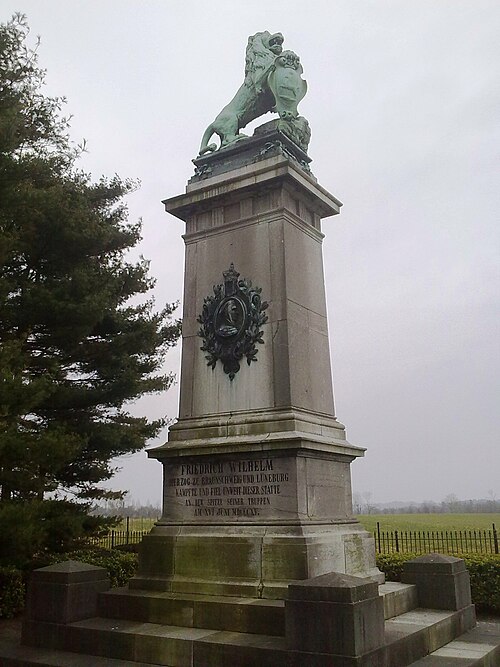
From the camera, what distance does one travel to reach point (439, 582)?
8.17 meters

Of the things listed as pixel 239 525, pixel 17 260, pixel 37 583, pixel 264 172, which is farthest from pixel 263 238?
pixel 17 260

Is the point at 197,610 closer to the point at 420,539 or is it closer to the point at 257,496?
the point at 257,496

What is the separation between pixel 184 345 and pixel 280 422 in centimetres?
213

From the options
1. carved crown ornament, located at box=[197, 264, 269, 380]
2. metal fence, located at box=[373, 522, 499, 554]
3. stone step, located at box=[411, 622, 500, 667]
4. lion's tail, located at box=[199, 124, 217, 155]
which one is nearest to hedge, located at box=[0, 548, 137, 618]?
carved crown ornament, located at box=[197, 264, 269, 380]

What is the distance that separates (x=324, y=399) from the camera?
8.85 metres

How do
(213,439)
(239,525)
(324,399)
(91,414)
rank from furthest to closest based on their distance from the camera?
1. (91,414)
2. (324,399)
3. (213,439)
4. (239,525)

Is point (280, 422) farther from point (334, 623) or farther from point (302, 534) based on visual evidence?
point (334, 623)

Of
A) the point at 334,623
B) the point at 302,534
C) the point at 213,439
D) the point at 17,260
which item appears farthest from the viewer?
the point at 17,260

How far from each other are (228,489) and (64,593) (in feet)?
7.47

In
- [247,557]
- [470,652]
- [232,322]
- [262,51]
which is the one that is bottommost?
[470,652]

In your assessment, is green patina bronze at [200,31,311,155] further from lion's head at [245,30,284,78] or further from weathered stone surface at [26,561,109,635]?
weathered stone surface at [26,561,109,635]

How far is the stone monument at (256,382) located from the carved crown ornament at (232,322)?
2 centimetres

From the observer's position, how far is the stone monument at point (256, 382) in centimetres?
749

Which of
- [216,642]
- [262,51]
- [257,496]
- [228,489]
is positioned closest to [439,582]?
[257,496]
